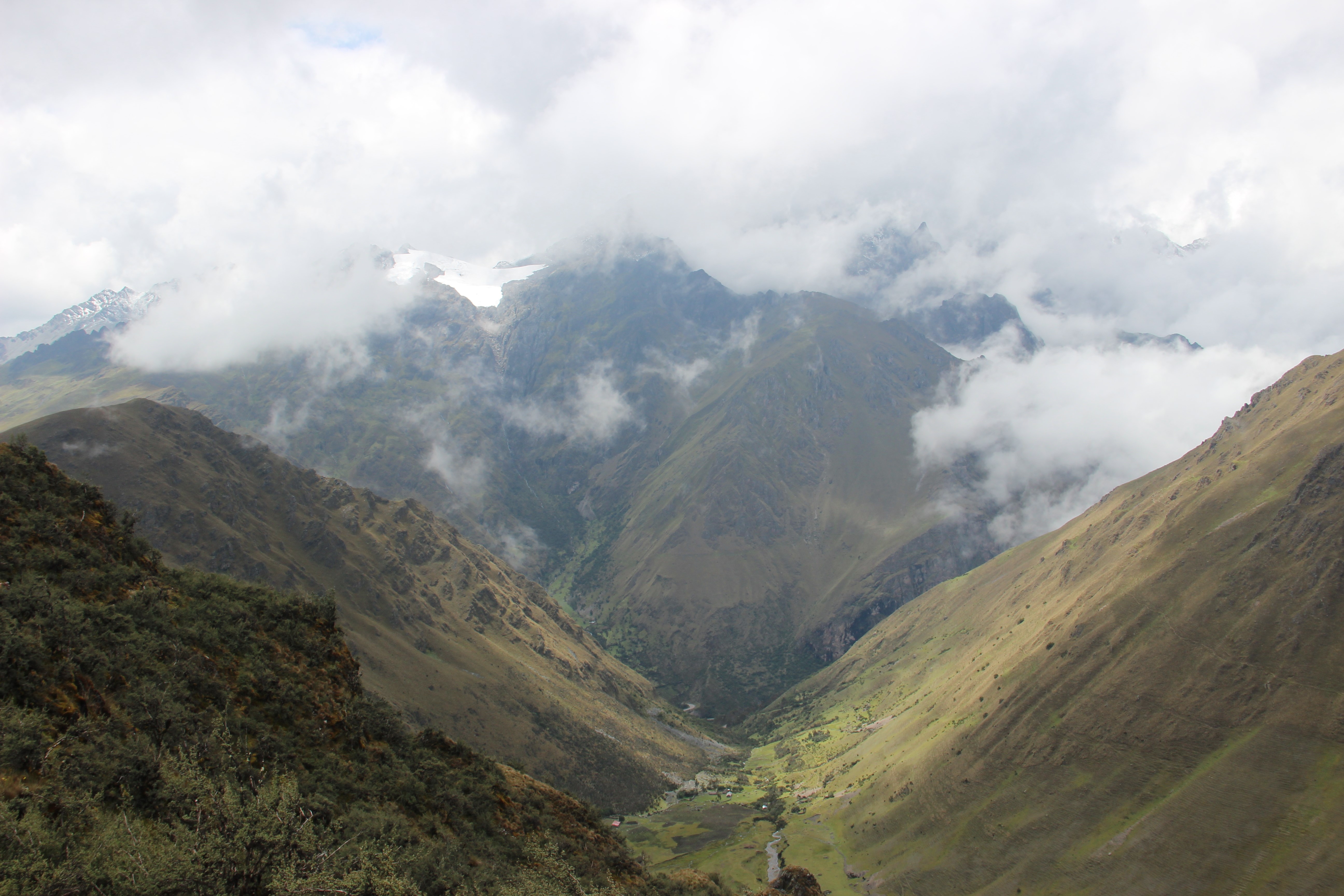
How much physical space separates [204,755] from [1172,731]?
468 feet

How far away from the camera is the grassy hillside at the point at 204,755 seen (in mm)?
32375

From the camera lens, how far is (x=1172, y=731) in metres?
123

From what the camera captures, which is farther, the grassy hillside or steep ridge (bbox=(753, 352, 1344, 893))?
steep ridge (bbox=(753, 352, 1344, 893))

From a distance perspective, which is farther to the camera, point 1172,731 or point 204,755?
point 1172,731

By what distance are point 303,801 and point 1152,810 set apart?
126979mm

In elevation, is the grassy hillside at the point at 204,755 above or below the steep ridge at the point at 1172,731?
above

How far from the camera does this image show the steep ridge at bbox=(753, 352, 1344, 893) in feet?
348

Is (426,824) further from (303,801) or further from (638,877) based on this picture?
(638,877)

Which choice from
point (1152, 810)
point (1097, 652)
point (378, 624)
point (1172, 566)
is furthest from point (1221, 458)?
point (378, 624)

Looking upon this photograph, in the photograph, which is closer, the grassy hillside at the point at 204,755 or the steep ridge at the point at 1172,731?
the grassy hillside at the point at 204,755

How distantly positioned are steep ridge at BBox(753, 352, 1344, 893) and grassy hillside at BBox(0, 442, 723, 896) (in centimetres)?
8500

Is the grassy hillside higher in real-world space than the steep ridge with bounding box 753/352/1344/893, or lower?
higher

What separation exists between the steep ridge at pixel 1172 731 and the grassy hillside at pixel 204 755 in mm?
84996

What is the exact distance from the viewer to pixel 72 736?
36812 millimetres
